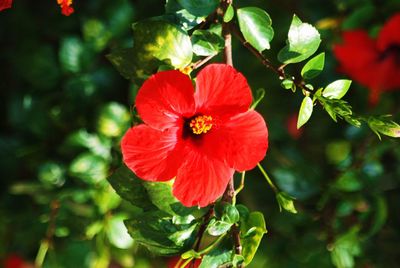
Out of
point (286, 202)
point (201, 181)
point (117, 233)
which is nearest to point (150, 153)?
point (201, 181)

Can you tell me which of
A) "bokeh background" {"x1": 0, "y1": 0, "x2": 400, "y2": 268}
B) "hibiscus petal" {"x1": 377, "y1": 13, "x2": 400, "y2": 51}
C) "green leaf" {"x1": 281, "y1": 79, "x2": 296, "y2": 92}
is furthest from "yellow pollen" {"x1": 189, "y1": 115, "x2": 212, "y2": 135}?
"hibiscus petal" {"x1": 377, "y1": 13, "x2": 400, "y2": 51}

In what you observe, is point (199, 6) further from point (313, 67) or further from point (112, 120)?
point (112, 120)

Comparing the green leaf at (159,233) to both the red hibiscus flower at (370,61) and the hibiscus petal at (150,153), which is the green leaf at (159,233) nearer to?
the hibiscus petal at (150,153)

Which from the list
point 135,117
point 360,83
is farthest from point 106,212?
point 360,83

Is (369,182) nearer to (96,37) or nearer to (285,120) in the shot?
(285,120)

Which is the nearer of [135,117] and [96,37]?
[135,117]

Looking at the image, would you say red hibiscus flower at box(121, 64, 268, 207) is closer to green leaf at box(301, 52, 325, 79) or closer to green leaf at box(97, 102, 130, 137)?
green leaf at box(301, 52, 325, 79)
